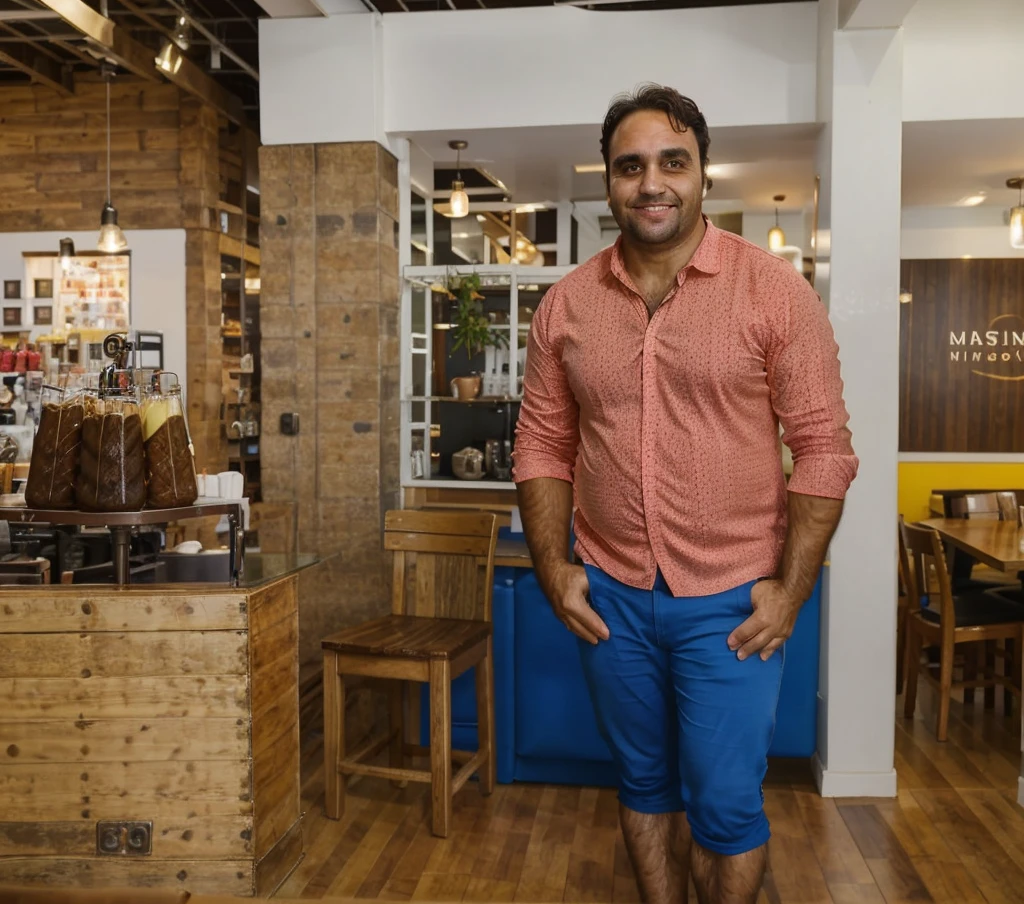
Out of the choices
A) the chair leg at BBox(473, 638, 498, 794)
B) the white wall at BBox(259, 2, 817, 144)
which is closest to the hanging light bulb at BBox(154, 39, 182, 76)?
the white wall at BBox(259, 2, 817, 144)

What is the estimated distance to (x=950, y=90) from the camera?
14.5 ft

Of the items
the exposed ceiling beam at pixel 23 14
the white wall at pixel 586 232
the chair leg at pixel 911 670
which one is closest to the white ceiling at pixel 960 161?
the white wall at pixel 586 232

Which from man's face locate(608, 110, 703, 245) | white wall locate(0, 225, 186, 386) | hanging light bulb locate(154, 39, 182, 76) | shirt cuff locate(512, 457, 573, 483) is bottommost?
shirt cuff locate(512, 457, 573, 483)

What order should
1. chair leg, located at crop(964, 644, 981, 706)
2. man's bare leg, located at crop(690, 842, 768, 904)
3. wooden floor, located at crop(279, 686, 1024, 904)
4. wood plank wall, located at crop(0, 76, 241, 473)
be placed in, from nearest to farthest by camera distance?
man's bare leg, located at crop(690, 842, 768, 904)
wooden floor, located at crop(279, 686, 1024, 904)
chair leg, located at crop(964, 644, 981, 706)
wood plank wall, located at crop(0, 76, 241, 473)

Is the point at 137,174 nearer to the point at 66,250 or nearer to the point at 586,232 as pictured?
the point at 66,250

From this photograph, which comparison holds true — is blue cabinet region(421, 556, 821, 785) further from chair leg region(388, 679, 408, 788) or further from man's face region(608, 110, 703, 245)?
man's face region(608, 110, 703, 245)

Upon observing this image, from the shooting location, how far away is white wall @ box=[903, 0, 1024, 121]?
4.32m

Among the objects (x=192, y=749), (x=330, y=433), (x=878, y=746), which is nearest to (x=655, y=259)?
(x=192, y=749)

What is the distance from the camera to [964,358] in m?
7.84

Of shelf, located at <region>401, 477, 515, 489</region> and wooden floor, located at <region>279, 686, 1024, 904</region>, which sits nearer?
wooden floor, located at <region>279, 686, 1024, 904</region>

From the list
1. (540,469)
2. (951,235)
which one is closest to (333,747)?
(540,469)

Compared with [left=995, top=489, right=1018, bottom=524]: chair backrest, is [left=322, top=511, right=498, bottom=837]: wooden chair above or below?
below

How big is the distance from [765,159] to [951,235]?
305 cm

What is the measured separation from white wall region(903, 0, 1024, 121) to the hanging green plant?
2096mm
